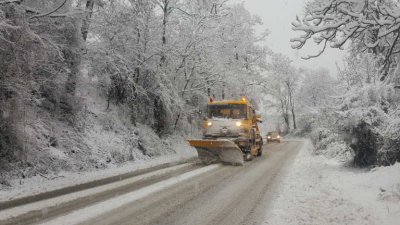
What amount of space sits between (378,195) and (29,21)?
10.4 metres

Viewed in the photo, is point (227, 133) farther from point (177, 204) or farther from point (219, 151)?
point (177, 204)

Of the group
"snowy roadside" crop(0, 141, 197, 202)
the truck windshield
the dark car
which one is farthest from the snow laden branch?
the dark car

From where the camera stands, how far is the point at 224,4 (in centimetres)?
3588

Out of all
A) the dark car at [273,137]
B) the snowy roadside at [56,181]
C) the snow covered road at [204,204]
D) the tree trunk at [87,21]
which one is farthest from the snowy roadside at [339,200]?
the dark car at [273,137]

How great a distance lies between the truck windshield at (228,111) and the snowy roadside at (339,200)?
6.80 metres

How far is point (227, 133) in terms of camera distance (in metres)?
19.0

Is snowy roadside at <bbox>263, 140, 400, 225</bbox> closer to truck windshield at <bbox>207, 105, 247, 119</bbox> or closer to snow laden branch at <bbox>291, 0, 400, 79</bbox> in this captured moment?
snow laden branch at <bbox>291, 0, 400, 79</bbox>

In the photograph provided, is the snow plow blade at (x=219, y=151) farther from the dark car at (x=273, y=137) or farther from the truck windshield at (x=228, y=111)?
the dark car at (x=273, y=137)

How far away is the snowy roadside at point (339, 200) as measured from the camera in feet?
24.1

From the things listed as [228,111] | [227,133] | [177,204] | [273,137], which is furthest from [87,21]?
[273,137]

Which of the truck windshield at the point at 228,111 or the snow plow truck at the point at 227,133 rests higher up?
the truck windshield at the point at 228,111

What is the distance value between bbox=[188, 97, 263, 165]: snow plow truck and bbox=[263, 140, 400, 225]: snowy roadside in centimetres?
530

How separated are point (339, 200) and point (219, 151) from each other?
31.0 ft

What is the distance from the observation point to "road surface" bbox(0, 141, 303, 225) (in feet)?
23.9
